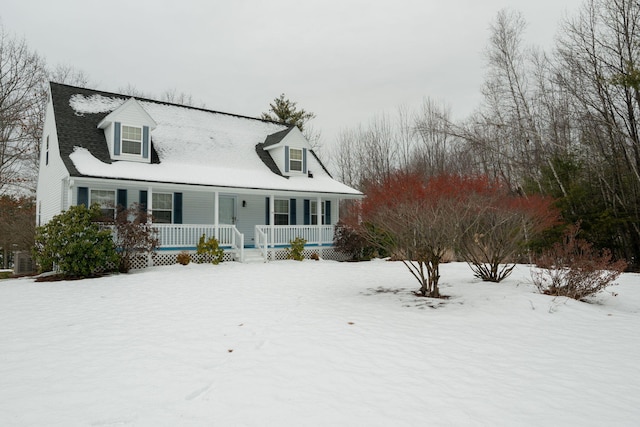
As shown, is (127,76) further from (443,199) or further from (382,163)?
(443,199)

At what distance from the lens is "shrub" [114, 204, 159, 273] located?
12.4 meters

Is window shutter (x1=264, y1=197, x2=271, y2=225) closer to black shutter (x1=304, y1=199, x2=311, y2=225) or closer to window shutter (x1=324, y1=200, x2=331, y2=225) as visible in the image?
black shutter (x1=304, y1=199, x2=311, y2=225)

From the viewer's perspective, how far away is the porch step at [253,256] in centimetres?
1517

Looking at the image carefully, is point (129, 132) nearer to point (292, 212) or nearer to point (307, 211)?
point (292, 212)

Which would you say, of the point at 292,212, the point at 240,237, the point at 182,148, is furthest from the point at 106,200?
the point at 292,212

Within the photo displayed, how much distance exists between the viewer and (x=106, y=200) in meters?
13.8

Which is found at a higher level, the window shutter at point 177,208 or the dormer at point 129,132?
the dormer at point 129,132

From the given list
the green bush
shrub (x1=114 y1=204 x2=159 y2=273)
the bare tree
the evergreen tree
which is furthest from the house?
the evergreen tree

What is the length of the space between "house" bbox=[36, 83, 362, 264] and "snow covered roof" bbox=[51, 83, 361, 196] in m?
0.04

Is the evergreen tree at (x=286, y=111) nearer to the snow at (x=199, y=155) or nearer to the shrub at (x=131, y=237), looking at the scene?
the snow at (x=199, y=155)

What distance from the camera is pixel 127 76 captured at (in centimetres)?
3434

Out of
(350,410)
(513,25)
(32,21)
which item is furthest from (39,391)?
(32,21)

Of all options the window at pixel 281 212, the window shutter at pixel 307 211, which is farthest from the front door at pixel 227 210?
the window shutter at pixel 307 211

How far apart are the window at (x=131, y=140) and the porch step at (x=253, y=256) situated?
18.9 ft
